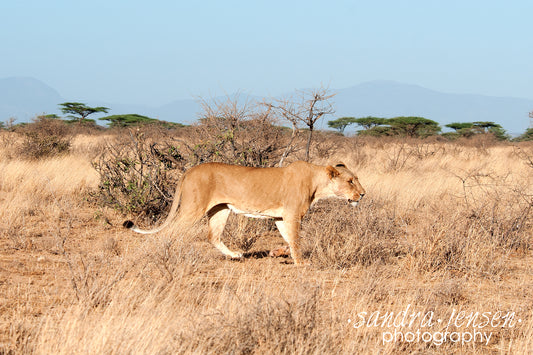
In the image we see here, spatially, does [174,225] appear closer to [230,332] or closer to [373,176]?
[230,332]

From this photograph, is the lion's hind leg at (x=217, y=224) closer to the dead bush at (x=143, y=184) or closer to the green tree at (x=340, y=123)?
the dead bush at (x=143, y=184)

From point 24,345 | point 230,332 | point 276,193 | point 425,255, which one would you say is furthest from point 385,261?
point 24,345

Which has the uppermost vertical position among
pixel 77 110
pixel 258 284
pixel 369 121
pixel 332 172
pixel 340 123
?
pixel 332 172

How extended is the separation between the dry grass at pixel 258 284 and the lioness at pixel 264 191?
342 mm

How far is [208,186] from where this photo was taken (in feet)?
21.3

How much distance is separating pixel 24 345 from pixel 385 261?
421cm

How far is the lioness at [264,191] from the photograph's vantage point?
6477 mm

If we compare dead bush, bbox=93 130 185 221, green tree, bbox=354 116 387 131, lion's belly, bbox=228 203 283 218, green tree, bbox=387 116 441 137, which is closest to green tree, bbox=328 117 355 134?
green tree, bbox=354 116 387 131

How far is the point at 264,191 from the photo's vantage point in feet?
21.6

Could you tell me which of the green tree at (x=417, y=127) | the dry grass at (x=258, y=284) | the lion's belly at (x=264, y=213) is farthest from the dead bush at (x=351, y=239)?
the green tree at (x=417, y=127)

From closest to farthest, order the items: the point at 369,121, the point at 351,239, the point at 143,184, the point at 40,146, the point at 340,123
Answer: the point at 351,239 → the point at 143,184 → the point at 40,146 → the point at 369,121 → the point at 340,123

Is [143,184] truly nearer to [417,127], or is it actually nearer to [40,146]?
[40,146]

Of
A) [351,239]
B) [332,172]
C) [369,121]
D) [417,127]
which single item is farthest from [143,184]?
[369,121]

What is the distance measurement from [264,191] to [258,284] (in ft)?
5.25
